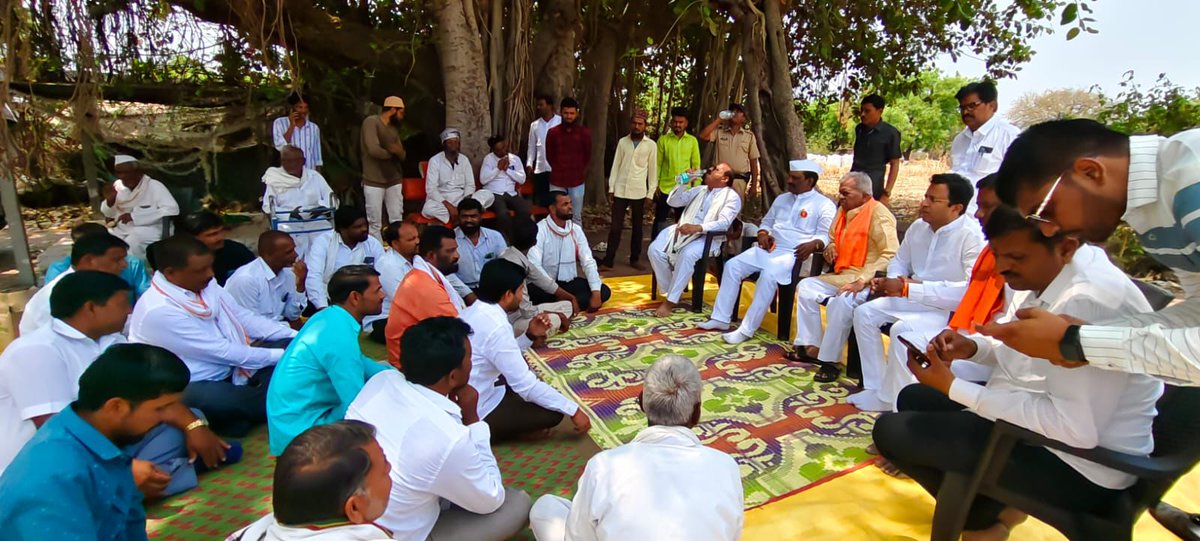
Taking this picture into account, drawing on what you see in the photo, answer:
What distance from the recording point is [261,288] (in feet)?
13.9

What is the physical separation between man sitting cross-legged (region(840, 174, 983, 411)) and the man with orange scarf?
6.6 inches

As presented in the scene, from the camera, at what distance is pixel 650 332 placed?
→ 4961mm

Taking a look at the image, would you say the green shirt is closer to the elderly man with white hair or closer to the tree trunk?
the tree trunk

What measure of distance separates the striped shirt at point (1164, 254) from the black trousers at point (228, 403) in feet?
11.3

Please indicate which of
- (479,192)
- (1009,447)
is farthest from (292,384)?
(479,192)

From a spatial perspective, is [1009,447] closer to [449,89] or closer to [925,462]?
[925,462]

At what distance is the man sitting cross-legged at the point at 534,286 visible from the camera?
475 centimetres

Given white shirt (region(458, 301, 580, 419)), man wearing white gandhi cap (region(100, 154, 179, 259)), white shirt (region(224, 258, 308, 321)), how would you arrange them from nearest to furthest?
white shirt (region(458, 301, 580, 419)) → white shirt (region(224, 258, 308, 321)) → man wearing white gandhi cap (region(100, 154, 179, 259))

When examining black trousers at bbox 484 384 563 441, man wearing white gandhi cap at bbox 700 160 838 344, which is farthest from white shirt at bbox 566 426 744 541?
man wearing white gandhi cap at bbox 700 160 838 344

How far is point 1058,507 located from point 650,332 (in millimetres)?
3150

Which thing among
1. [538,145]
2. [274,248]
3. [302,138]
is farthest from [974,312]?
[302,138]

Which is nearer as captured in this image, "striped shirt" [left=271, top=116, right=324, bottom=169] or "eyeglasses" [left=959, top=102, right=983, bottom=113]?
"eyeglasses" [left=959, top=102, right=983, bottom=113]

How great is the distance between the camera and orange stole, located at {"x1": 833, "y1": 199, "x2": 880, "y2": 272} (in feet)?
14.4

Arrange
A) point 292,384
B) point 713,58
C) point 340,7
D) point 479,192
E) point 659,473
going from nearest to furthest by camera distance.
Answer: point 659,473
point 292,384
point 479,192
point 340,7
point 713,58
